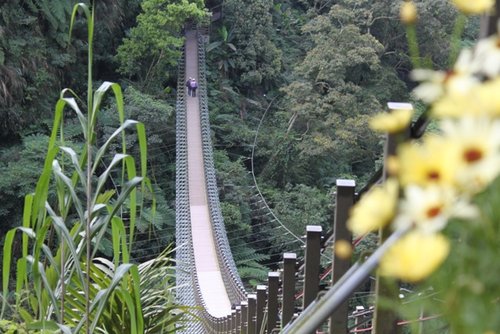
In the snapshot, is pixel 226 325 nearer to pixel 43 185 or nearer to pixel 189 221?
pixel 43 185

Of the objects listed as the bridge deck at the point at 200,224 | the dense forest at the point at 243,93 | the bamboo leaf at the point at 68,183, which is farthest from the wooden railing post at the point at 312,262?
the dense forest at the point at 243,93

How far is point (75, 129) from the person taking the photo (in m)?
9.84

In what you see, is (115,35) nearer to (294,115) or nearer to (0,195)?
(294,115)

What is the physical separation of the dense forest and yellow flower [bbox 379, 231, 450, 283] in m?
8.46

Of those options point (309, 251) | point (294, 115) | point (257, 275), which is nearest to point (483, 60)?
point (309, 251)

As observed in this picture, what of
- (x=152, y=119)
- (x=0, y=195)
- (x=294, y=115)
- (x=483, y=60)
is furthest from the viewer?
(x=294, y=115)

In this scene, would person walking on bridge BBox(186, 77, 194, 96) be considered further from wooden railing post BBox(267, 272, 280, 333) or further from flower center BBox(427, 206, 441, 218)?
flower center BBox(427, 206, 441, 218)

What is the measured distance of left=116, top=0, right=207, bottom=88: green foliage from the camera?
36.2 feet

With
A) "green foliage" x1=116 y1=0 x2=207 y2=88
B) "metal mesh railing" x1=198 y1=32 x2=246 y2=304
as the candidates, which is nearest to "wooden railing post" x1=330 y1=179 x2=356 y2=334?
"metal mesh railing" x1=198 y1=32 x2=246 y2=304

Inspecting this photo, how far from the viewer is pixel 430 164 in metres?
0.22

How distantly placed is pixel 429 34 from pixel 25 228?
1056cm

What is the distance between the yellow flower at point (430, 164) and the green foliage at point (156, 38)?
35.8ft

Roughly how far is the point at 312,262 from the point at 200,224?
7089 mm

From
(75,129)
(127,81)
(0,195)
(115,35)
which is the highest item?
(115,35)
